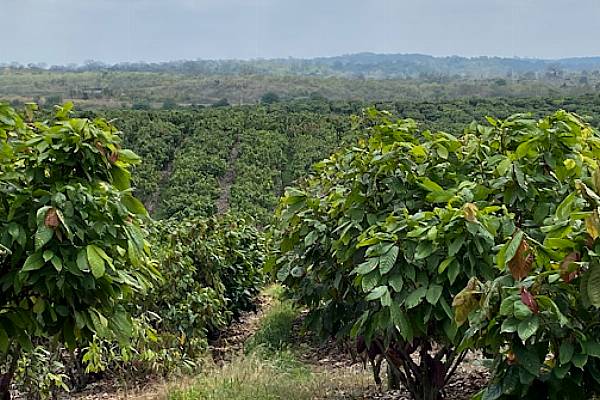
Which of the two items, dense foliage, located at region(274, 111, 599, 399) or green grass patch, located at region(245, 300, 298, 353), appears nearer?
dense foliage, located at region(274, 111, 599, 399)

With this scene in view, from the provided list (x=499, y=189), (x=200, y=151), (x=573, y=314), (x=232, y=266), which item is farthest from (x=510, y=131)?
(x=200, y=151)

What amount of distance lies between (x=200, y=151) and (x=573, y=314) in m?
28.0

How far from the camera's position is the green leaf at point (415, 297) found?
2793 mm

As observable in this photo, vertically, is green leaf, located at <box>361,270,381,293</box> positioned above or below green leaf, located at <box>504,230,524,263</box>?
below

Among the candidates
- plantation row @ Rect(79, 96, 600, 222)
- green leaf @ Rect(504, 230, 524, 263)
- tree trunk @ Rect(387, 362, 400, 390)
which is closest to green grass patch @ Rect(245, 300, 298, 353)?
tree trunk @ Rect(387, 362, 400, 390)

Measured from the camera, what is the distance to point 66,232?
2.60 meters

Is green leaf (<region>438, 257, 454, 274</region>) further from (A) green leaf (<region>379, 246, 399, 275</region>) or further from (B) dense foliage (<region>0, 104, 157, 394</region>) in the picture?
(B) dense foliage (<region>0, 104, 157, 394</region>)

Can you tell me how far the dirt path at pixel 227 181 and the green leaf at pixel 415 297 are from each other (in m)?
20.2

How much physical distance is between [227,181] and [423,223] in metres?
25.0

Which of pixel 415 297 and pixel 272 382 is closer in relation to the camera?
pixel 415 297

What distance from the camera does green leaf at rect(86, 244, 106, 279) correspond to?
2510 mm

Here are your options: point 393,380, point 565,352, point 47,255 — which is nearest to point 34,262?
point 47,255

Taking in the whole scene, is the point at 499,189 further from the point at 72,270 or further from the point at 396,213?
the point at 72,270

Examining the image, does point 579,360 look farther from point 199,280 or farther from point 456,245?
point 199,280
